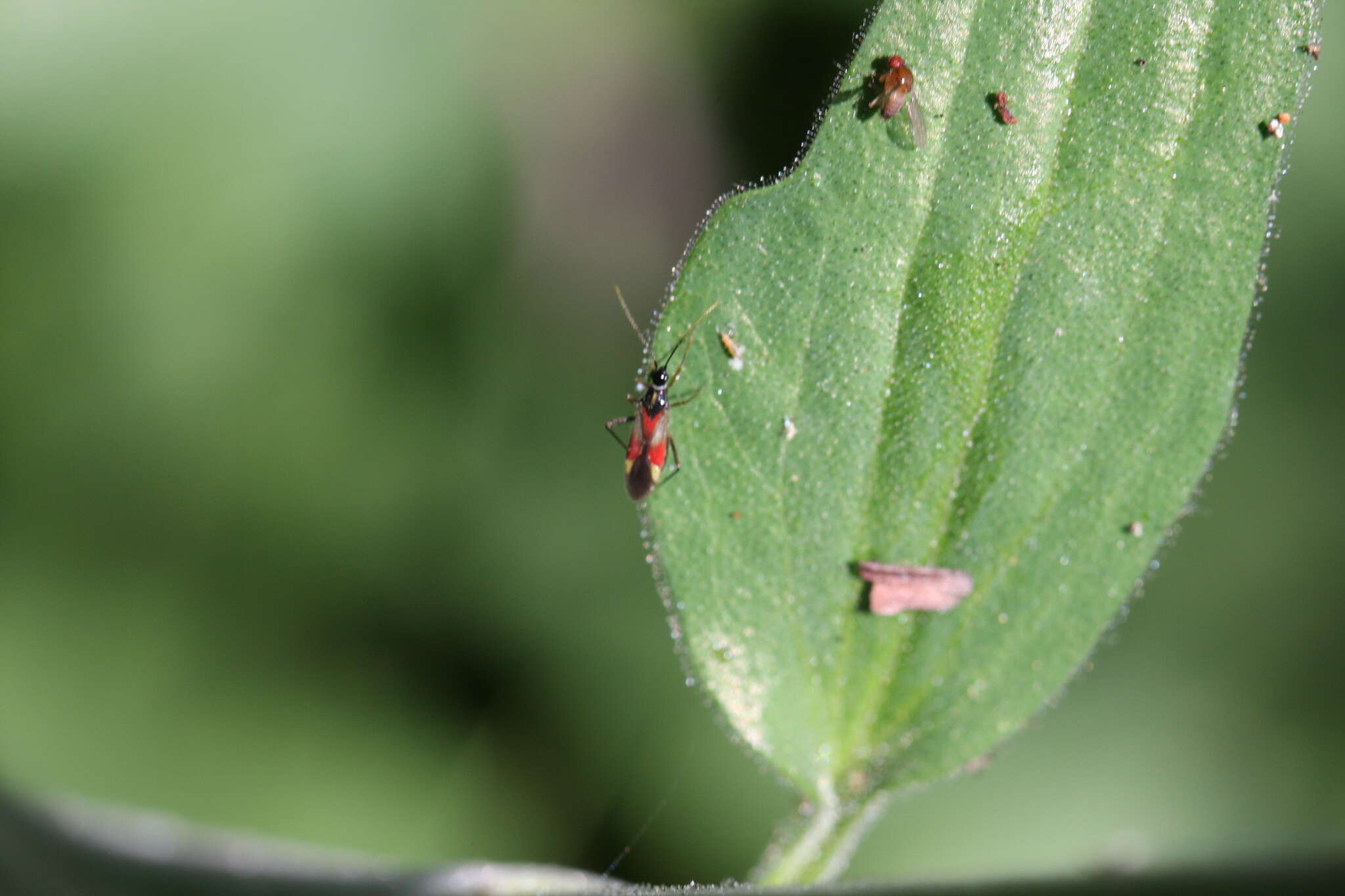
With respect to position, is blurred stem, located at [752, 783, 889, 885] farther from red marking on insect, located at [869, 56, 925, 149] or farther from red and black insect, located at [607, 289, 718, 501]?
red marking on insect, located at [869, 56, 925, 149]

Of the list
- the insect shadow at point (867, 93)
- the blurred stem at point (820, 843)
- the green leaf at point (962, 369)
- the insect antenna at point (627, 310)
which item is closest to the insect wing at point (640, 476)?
the green leaf at point (962, 369)

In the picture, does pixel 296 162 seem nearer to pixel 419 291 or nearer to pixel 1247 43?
pixel 419 291

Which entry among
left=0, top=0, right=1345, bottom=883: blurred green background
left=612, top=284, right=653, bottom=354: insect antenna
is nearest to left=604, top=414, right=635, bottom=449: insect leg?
left=0, top=0, right=1345, bottom=883: blurred green background

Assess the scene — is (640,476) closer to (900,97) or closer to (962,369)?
(962,369)

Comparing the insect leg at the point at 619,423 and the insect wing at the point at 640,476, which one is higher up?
the insect leg at the point at 619,423

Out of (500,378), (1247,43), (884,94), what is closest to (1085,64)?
(1247,43)

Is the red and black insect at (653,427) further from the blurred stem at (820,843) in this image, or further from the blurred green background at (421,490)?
the blurred stem at (820,843)
